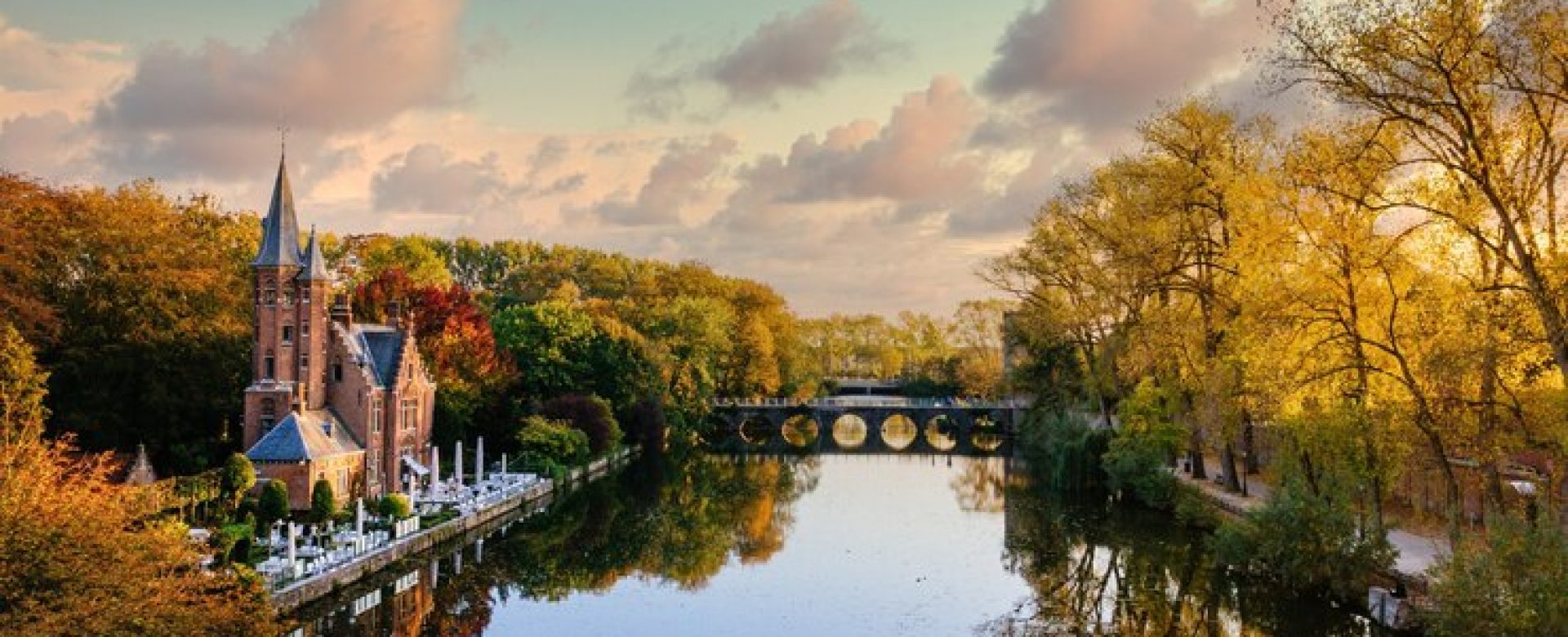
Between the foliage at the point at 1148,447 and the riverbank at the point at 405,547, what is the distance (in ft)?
68.3

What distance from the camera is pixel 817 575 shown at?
31734mm

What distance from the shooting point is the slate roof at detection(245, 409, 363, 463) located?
33938mm

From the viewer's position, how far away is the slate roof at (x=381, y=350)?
41.8 metres

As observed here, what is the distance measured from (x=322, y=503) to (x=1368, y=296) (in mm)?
26001

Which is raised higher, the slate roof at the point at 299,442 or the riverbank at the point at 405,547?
→ the slate roof at the point at 299,442

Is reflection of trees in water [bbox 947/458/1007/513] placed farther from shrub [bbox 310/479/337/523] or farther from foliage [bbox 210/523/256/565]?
foliage [bbox 210/523/256/565]

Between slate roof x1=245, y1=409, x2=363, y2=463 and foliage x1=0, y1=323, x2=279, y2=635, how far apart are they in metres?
14.0

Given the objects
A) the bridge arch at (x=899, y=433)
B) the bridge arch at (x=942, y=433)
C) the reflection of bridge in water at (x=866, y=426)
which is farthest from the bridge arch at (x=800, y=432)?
the bridge arch at (x=942, y=433)

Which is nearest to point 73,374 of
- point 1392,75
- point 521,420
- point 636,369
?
point 521,420

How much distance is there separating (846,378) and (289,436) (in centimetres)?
9789

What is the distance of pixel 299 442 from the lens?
3434cm

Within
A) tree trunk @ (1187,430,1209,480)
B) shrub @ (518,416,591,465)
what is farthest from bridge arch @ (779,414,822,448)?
tree trunk @ (1187,430,1209,480)

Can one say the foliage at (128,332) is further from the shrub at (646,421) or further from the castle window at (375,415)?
the shrub at (646,421)

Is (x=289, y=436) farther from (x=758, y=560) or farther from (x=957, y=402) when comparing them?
(x=957, y=402)
